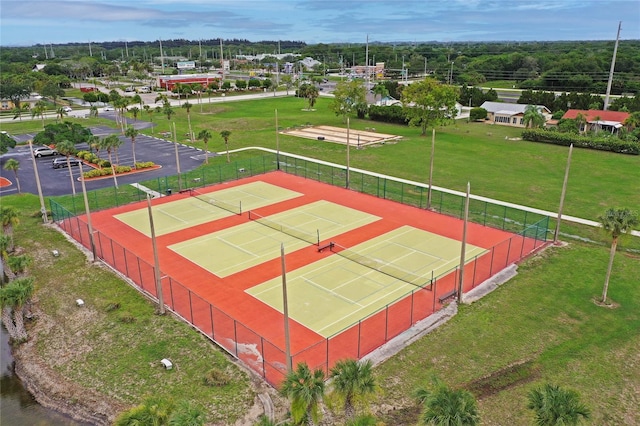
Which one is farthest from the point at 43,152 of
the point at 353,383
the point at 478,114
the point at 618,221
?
the point at 478,114

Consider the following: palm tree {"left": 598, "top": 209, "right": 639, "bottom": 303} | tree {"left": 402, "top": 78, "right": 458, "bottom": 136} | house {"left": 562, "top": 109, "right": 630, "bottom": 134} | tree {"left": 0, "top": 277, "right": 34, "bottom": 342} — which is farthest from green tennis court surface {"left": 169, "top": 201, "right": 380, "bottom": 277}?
house {"left": 562, "top": 109, "right": 630, "bottom": 134}

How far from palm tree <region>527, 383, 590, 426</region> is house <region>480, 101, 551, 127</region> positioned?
69.3m

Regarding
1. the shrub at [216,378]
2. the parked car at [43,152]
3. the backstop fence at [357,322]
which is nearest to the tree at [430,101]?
the backstop fence at [357,322]

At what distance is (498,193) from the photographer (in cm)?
4344

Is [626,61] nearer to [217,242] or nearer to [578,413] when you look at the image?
[217,242]

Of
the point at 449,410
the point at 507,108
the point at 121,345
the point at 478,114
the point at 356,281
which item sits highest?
the point at 507,108

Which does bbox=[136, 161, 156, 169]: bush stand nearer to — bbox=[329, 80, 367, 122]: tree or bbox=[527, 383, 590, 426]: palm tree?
bbox=[329, 80, 367, 122]: tree

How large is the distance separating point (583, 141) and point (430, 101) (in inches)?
775

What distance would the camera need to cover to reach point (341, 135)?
68.9 metres

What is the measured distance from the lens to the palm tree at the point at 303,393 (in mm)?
14469

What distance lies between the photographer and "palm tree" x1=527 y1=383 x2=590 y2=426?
12711 mm

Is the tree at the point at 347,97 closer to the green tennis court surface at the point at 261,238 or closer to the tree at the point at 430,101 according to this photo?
the tree at the point at 430,101

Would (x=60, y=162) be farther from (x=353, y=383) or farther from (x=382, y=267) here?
(x=353, y=383)

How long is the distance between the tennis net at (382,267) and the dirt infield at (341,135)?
32686mm
